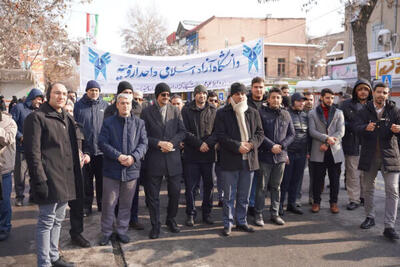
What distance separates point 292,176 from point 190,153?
1861 millimetres

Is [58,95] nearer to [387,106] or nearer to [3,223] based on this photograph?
[3,223]

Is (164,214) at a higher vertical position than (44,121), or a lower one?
lower

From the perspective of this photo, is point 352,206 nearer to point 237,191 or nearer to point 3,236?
point 237,191

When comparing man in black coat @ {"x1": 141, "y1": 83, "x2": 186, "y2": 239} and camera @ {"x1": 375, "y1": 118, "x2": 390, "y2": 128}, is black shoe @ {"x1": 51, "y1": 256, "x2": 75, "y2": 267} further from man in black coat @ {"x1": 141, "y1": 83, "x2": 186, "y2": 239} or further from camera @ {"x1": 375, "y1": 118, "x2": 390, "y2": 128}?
camera @ {"x1": 375, "y1": 118, "x2": 390, "y2": 128}

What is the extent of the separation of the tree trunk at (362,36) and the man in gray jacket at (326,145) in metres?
8.49

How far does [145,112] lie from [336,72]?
2012cm

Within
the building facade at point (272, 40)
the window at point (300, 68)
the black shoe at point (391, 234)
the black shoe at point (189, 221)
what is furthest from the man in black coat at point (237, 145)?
the window at point (300, 68)

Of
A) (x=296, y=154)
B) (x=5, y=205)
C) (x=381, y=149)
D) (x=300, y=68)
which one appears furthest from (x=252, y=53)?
(x=300, y=68)

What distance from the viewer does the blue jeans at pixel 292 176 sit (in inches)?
224

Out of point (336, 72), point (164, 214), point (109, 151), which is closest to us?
point (109, 151)

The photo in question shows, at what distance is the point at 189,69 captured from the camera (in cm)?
837

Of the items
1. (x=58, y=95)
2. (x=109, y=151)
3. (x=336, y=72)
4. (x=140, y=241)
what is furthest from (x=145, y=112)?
(x=336, y=72)

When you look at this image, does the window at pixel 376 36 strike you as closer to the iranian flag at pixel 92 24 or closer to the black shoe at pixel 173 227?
the iranian flag at pixel 92 24

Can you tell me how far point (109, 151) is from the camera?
4.22 m
